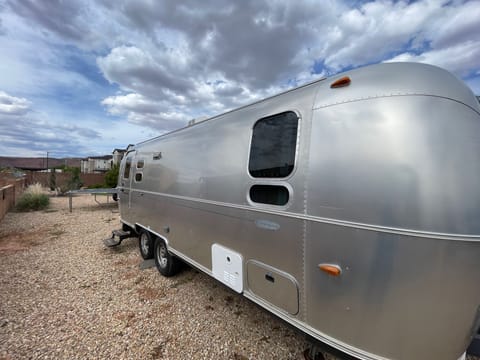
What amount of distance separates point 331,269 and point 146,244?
4.53 meters

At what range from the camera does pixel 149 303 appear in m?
3.59

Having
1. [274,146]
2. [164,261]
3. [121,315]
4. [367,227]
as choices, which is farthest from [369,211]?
[164,261]

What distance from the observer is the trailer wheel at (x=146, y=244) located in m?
4.94

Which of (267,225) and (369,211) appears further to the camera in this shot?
(267,225)

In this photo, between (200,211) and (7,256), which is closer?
(200,211)

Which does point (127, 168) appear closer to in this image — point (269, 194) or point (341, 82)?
point (269, 194)

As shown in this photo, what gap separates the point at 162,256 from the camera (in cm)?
456

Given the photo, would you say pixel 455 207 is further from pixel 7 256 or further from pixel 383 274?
Result: pixel 7 256

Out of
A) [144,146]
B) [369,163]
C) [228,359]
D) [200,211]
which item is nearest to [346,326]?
[369,163]

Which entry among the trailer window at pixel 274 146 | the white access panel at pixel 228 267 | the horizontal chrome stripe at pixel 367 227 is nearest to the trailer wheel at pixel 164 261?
the white access panel at pixel 228 267

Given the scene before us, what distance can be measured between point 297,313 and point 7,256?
282 inches

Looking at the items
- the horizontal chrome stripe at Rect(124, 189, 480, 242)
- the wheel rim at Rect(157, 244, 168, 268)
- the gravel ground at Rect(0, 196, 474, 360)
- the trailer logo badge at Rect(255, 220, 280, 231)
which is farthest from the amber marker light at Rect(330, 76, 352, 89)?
the wheel rim at Rect(157, 244, 168, 268)

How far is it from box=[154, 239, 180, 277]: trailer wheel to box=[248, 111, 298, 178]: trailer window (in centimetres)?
277

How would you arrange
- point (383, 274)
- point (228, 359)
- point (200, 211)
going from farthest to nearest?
point (200, 211), point (228, 359), point (383, 274)
